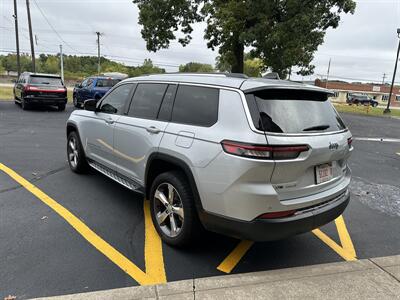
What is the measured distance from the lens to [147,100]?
13.8 ft

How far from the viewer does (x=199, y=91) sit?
138 inches

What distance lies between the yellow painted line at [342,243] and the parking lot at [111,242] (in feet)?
0.04

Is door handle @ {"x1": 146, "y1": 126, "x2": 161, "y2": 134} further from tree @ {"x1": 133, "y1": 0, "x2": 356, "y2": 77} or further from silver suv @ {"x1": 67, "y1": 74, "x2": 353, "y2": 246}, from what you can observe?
tree @ {"x1": 133, "y1": 0, "x2": 356, "y2": 77}

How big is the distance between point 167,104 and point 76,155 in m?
2.93

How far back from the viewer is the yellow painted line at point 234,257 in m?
3.37

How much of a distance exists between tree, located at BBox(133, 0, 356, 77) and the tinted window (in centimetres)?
1415

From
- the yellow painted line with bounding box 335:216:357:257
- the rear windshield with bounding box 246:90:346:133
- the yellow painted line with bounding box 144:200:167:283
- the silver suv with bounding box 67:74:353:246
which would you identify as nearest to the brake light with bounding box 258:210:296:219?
the silver suv with bounding box 67:74:353:246

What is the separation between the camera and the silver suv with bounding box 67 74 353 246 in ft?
9.45

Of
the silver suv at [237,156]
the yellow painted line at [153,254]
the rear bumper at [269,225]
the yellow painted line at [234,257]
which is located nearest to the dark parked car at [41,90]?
the silver suv at [237,156]

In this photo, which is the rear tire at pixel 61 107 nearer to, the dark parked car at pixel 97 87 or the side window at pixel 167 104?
the dark parked car at pixel 97 87

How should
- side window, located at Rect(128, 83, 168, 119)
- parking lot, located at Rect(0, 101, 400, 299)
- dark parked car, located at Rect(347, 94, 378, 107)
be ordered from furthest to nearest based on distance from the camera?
dark parked car, located at Rect(347, 94, 378, 107) < side window, located at Rect(128, 83, 168, 119) < parking lot, located at Rect(0, 101, 400, 299)

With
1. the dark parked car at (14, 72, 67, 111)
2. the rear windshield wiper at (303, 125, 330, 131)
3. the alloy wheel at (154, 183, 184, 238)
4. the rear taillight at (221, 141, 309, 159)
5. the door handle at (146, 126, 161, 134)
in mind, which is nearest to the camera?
the rear taillight at (221, 141, 309, 159)

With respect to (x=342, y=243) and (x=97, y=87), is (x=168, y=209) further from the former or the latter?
(x=97, y=87)

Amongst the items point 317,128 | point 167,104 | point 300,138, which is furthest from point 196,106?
point 317,128
